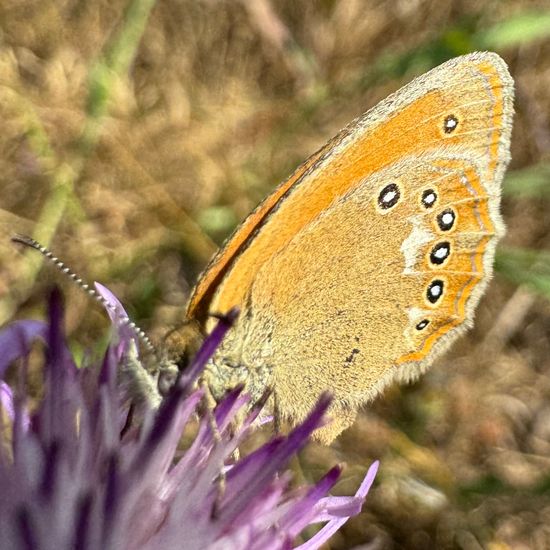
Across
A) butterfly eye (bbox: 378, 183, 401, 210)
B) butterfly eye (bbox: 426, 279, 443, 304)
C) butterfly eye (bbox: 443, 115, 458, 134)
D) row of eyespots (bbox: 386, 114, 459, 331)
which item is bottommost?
butterfly eye (bbox: 426, 279, 443, 304)

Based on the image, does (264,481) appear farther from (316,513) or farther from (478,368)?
(478,368)

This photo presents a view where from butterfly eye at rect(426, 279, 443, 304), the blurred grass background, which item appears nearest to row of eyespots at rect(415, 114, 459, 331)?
butterfly eye at rect(426, 279, 443, 304)

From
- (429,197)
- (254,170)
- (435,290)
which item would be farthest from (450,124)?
(254,170)

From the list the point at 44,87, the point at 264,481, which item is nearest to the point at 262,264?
the point at 264,481

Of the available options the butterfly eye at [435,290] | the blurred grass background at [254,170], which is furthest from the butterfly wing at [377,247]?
the blurred grass background at [254,170]

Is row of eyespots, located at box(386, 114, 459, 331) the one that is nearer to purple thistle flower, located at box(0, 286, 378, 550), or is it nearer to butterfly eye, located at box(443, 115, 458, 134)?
butterfly eye, located at box(443, 115, 458, 134)

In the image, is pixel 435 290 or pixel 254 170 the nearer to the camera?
pixel 435 290

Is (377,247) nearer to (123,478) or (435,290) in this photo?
(435,290)
